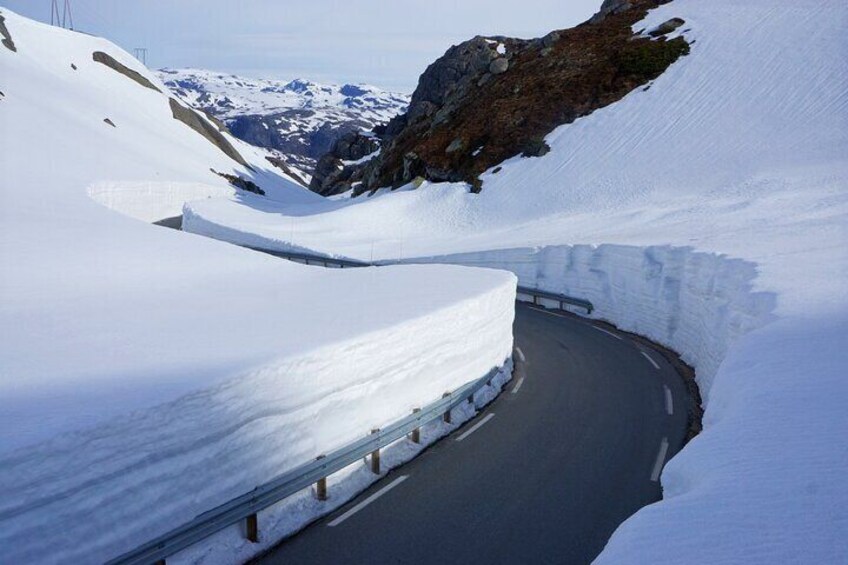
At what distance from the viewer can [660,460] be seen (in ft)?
34.1

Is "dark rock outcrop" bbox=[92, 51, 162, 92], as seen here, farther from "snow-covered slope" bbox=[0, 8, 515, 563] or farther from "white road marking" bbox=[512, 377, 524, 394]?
"white road marking" bbox=[512, 377, 524, 394]

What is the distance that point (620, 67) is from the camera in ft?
162

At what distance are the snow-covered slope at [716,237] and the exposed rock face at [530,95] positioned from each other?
5.51 ft

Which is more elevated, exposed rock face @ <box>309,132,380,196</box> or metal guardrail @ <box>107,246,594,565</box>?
exposed rock face @ <box>309,132,380,196</box>

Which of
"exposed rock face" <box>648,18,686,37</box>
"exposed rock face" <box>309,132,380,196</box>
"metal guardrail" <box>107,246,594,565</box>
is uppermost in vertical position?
"exposed rock face" <box>648,18,686,37</box>

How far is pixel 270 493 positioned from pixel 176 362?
1993mm

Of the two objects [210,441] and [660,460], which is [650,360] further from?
[210,441]

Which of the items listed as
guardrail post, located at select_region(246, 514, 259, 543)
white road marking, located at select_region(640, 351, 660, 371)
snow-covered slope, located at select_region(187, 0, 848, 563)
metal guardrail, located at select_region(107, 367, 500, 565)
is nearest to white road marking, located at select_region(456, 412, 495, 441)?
metal guardrail, located at select_region(107, 367, 500, 565)

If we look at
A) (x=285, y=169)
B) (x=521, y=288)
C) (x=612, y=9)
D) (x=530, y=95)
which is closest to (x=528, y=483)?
(x=521, y=288)

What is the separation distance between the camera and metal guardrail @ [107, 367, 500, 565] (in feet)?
20.7

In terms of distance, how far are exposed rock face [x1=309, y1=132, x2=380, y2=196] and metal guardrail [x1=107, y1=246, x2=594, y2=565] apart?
254 feet

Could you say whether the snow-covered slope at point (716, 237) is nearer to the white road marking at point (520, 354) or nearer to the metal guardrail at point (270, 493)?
the white road marking at point (520, 354)

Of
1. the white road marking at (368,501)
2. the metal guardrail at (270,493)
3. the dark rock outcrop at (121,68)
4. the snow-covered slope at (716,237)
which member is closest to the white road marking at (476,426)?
the metal guardrail at (270,493)

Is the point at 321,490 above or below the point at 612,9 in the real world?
below
